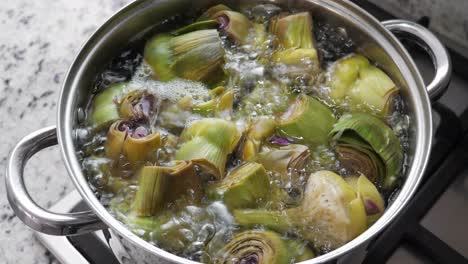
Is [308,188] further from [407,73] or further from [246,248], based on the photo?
[407,73]

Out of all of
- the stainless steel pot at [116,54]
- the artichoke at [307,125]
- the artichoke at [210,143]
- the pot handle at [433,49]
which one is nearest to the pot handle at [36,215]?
the stainless steel pot at [116,54]

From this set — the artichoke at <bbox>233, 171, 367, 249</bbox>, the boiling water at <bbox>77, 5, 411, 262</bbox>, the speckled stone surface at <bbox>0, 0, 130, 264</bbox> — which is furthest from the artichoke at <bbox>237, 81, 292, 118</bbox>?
the speckled stone surface at <bbox>0, 0, 130, 264</bbox>

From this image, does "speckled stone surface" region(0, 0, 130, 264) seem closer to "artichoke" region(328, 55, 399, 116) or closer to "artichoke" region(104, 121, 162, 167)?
"artichoke" region(104, 121, 162, 167)

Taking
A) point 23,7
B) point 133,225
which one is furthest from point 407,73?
point 23,7

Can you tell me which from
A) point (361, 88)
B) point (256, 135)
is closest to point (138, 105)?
point (256, 135)

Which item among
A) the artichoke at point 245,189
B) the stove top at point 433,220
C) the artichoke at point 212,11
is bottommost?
the stove top at point 433,220

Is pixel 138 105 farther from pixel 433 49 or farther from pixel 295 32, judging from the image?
pixel 433 49

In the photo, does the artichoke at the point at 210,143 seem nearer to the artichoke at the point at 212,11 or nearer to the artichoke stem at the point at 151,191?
the artichoke stem at the point at 151,191
